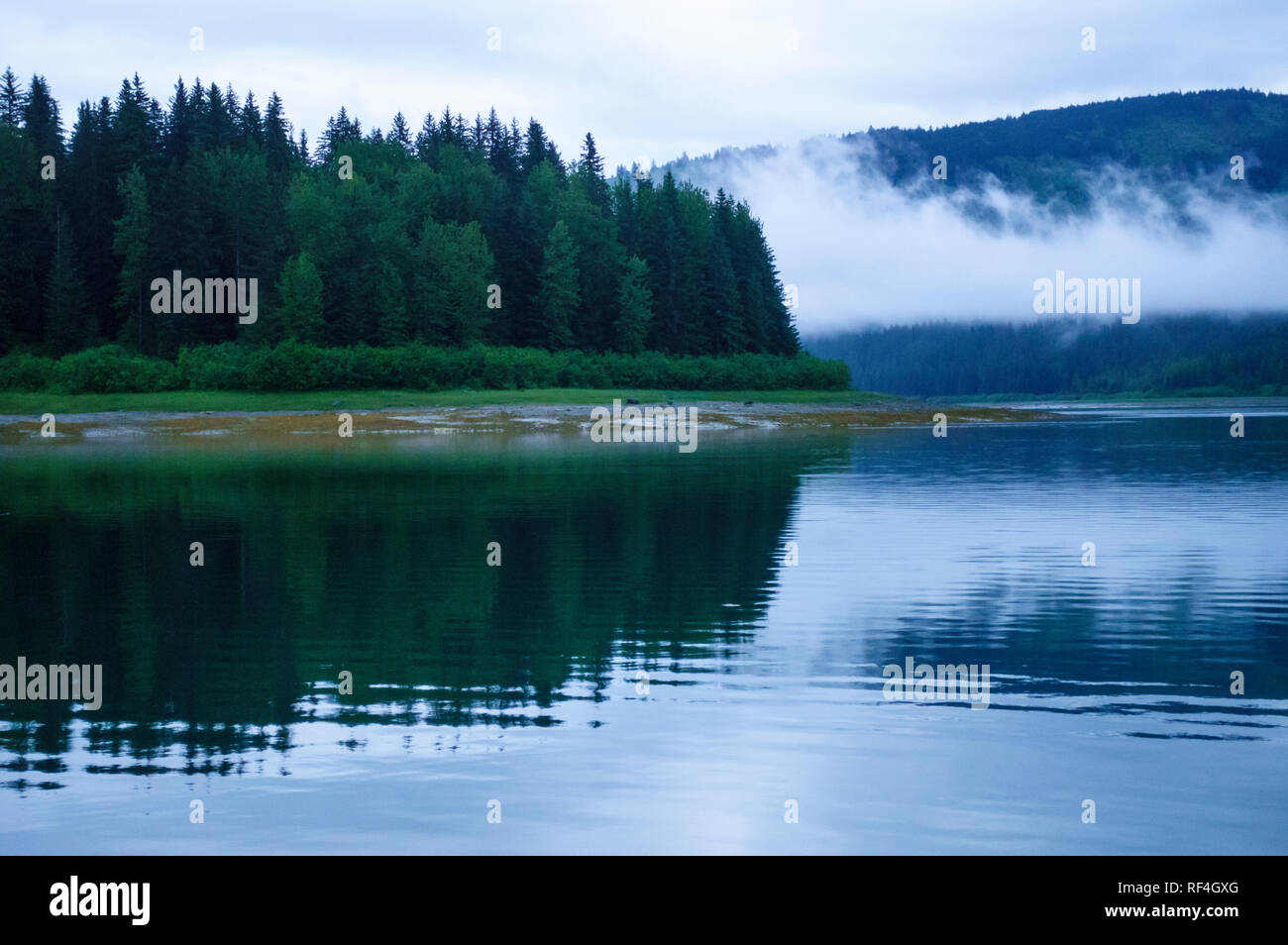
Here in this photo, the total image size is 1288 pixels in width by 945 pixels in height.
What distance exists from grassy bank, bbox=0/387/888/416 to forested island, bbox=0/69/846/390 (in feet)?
7.76

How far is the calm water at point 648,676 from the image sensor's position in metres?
11.5

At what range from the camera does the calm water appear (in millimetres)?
11484

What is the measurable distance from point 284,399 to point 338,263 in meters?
25.7

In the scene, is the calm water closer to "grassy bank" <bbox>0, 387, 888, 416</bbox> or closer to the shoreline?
the shoreline

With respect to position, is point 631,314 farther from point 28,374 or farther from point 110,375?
point 28,374

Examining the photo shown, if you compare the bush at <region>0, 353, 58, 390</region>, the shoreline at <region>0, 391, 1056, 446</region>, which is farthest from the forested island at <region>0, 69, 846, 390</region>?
the shoreline at <region>0, 391, 1056, 446</region>

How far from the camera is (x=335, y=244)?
392 feet

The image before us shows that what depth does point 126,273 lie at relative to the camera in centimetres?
12100

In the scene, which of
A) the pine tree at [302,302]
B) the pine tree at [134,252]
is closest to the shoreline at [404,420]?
the pine tree at [302,302]

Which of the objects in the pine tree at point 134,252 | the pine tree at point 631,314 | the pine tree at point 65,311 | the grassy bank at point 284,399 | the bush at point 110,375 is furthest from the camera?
the pine tree at point 631,314

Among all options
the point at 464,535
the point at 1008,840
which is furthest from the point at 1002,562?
the point at 1008,840

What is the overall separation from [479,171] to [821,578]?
12593 cm

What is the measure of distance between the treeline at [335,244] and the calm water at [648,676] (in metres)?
83.4

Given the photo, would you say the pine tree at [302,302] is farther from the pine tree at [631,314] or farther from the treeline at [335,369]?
the pine tree at [631,314]
